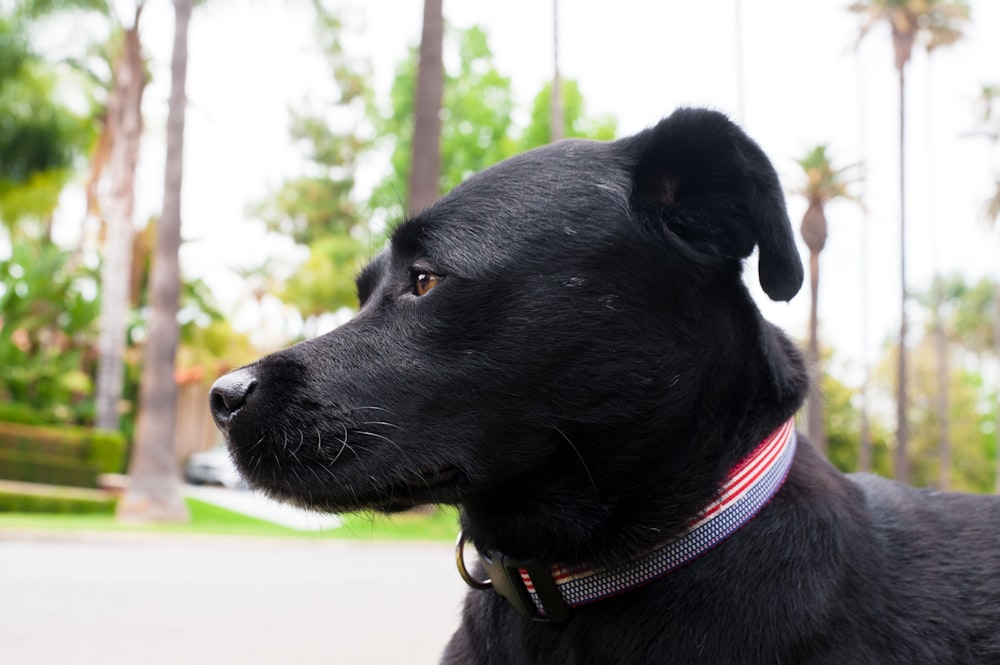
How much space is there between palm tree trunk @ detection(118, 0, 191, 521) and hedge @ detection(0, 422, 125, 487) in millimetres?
2634

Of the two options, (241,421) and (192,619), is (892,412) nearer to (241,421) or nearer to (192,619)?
(192,619)

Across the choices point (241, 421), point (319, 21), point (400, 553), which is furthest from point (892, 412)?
point (241, 421)

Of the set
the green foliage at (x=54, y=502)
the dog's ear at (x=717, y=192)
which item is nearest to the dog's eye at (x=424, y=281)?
the dog's ear at (x=717, y=192)

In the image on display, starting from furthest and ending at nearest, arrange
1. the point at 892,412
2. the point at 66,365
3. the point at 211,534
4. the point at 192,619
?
the point at 892,412
the point at 66,365
the point at 211,534
the point at 192,619

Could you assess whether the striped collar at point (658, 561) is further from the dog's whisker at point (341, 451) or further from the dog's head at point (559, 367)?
the dog's whisker at point (341, 451)

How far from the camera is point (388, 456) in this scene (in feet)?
7.41

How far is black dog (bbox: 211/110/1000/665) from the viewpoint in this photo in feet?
6.97

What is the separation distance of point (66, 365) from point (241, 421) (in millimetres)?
21287

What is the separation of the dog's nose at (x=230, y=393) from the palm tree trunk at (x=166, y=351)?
1517 centimetres

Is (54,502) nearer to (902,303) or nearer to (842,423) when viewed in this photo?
(902,303)

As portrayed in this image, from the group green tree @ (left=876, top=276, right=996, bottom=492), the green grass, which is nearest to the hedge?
the green grass

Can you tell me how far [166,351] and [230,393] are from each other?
51.6 ft

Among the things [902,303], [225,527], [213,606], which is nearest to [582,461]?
[213,606]

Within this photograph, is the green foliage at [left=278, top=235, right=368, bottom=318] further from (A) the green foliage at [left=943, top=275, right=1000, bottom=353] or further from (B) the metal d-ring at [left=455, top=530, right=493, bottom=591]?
(A) the green foliage at [left=943, top=275, right=1000, bottom=353]
